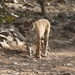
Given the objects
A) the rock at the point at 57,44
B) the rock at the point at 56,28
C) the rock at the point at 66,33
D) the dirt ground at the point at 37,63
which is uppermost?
the dirt ground at the point at 37,63

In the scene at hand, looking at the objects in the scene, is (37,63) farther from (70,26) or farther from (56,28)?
(70,26)

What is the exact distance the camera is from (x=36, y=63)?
8.49 meters

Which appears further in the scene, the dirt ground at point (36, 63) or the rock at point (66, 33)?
the rock at point (66, 33)

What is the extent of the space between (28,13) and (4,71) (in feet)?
28.3

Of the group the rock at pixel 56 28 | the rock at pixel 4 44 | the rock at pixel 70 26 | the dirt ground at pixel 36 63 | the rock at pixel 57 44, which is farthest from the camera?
the rock at pixel 70 26

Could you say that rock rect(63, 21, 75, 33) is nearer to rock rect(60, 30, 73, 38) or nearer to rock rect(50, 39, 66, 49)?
rock rect(60, 30, 73, 38)

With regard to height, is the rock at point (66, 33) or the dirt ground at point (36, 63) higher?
the dirt ground at point (36, 63)

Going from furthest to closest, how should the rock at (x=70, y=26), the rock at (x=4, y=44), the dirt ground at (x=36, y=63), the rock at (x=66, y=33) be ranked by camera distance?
the rock at (x=70, y=26) < the rock at (x=66, y=33) < the rock at (x=4, y=44) < the dirt ground at (x=36, y=63)

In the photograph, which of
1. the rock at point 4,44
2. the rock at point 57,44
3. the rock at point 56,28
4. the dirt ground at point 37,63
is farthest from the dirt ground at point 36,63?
the rock at point 56,28

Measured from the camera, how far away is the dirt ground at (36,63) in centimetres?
769

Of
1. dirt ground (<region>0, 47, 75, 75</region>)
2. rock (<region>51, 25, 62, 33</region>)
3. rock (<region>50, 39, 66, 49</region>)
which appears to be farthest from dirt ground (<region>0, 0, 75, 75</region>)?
rock (<region>51, 25, 62, 33</region>)

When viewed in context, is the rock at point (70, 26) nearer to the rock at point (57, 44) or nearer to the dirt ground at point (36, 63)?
the rock at point (57, 44)

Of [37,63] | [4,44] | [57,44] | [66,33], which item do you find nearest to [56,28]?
[66,33]

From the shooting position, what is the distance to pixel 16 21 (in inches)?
500
